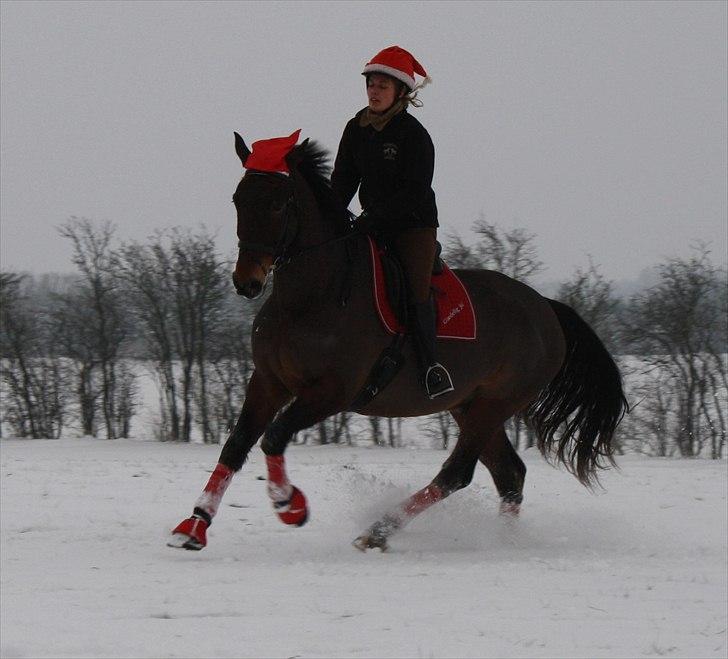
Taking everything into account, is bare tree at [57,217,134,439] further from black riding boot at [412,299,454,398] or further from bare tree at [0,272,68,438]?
black riding boot at [412,299,454,398]

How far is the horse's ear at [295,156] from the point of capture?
6.07m

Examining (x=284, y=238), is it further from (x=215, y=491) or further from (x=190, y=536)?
(x=190, y=536)

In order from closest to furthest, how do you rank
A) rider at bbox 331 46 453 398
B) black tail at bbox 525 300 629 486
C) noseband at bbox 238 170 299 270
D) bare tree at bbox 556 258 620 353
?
1. noseband at bbox 238 170 299 270
2. rider at bbox 331 46 453 398
3. black tail at bbox 525 300 629 486
4. bare tree at bbox 556 258 620 353

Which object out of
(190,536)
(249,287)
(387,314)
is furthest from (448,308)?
(190,536)

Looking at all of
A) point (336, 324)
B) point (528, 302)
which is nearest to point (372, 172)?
point (336, 324)

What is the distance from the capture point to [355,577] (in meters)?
5.57

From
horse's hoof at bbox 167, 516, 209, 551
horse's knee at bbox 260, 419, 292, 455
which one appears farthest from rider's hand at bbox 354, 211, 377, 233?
horse's hoof at bbox 167, 516, 209, 551

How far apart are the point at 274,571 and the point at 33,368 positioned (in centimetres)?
2795

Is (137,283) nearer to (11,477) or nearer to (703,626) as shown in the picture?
(11,477)

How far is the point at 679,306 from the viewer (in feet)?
91.2

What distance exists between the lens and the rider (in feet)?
21.0

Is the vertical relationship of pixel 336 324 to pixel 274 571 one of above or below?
above

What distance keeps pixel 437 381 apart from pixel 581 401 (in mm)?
2201

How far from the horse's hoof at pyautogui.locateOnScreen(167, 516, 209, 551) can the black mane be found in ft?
6.94
